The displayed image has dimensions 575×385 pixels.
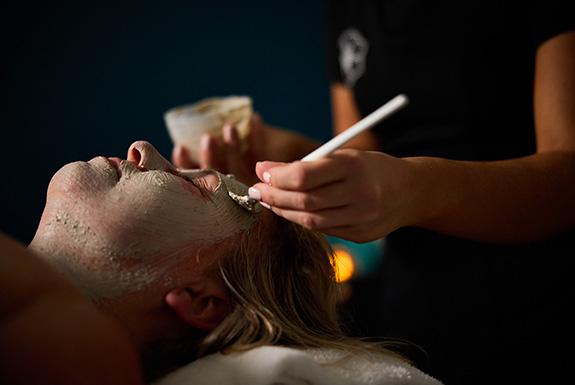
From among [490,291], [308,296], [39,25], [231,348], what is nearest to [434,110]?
[490,291]

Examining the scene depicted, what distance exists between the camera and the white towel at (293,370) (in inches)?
30.6

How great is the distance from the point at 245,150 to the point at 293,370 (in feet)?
2.11

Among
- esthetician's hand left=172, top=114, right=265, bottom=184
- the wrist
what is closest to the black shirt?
esthetician's hand left=172, top=114, right=265, bottom=184

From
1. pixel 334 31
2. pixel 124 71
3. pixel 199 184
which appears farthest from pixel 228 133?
pixel 124 71

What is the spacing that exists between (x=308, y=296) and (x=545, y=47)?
2.08 ft

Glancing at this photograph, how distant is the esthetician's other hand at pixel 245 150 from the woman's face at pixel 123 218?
1.01 ft

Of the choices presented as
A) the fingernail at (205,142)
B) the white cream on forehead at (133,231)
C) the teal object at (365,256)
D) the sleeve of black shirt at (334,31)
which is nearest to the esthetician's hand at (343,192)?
the white cream on forehead at (133,231)

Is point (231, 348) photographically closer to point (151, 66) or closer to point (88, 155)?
point (88, 155)

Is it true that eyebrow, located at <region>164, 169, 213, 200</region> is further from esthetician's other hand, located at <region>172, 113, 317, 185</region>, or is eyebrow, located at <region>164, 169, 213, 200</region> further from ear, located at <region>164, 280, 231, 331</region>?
esthetician's other hand, located at <region>172, 113, 317, 185</region>

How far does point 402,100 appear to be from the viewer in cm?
73

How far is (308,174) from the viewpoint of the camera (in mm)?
685

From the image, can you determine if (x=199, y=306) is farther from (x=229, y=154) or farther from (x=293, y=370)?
(x=229, y=154)

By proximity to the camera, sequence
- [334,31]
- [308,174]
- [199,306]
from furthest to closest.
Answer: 1. [334,31]
2. [199,306]
3. [308,174]

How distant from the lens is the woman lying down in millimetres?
819
